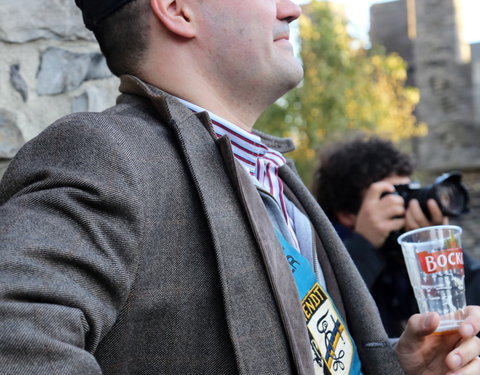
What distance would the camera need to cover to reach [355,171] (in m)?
2.90

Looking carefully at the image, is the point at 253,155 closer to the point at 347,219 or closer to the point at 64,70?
the point at 64,70

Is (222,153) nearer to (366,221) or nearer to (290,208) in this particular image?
(290,208)

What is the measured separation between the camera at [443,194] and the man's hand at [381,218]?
51 mm

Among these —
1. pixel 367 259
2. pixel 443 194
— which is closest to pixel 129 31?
pixel 367 259

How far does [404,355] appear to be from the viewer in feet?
4.78

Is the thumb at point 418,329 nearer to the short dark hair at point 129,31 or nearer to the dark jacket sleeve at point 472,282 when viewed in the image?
the short dark hair at point 129,31

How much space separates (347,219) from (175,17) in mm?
1676

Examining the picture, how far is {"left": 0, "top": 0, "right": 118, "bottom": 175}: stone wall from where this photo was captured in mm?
1806

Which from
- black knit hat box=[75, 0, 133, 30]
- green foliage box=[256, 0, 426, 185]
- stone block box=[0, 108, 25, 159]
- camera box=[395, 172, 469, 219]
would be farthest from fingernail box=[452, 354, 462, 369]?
green foliage box=[256, 0, 426, 185]

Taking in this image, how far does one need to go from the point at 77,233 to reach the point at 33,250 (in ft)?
0.22

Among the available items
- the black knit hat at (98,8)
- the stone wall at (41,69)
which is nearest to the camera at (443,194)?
the stone wall at (41,69)

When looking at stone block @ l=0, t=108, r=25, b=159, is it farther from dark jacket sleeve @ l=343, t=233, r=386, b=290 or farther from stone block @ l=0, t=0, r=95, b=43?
dark jacket sleeve @ l=343, t=233, r=386, b=290

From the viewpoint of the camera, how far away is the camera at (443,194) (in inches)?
101

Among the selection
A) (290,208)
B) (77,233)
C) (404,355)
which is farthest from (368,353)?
(77,233)
